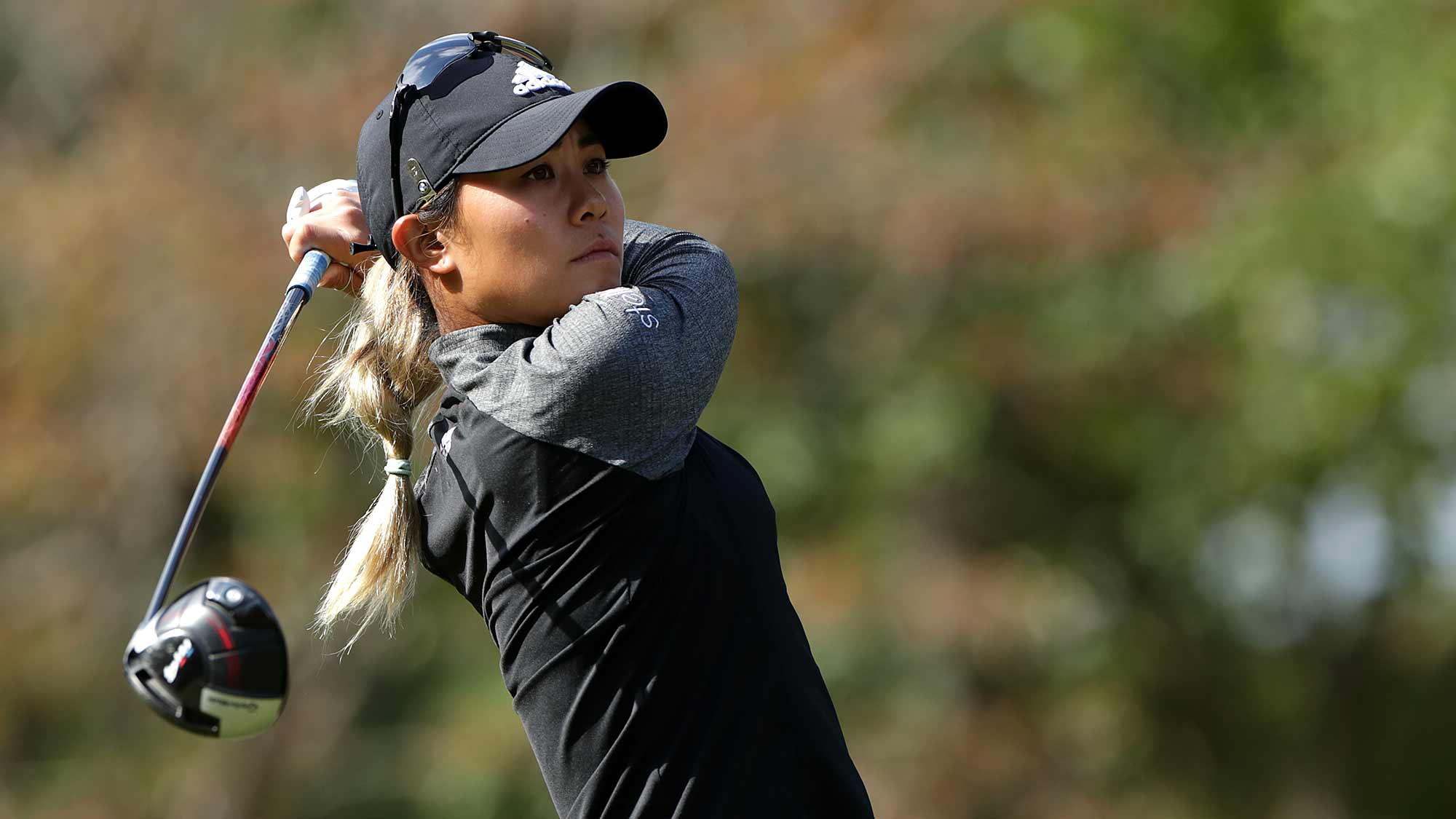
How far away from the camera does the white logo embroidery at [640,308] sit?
2211 millimetres

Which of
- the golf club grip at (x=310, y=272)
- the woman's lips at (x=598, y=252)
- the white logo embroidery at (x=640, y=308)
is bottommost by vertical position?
the golf club grip at (x=310, y=272)

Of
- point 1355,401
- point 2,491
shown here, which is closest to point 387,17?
point 2,491

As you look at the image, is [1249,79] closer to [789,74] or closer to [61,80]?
[789,74]

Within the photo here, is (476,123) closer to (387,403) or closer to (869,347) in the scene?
(387,403)

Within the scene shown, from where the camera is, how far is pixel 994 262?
10.8 m

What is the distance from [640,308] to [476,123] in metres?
0.38

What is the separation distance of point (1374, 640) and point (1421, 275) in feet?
15.6

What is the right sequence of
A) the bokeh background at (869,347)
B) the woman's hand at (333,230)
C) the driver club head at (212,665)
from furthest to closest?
the bokeh background at (869,347)
the woman's hand at (333,230)
the driver club head at (212,665)

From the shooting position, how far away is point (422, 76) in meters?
2.43

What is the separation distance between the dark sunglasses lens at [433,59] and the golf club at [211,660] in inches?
27.5

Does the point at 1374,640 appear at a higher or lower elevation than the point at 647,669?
lower

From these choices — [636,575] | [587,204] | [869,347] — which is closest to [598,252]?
[587,204]

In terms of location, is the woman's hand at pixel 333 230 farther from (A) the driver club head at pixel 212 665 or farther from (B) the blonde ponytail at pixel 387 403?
(A) the driver club head at pixel 212 665

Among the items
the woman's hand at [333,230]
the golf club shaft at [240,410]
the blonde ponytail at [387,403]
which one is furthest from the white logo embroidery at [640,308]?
the woman's hand at [333,230]
